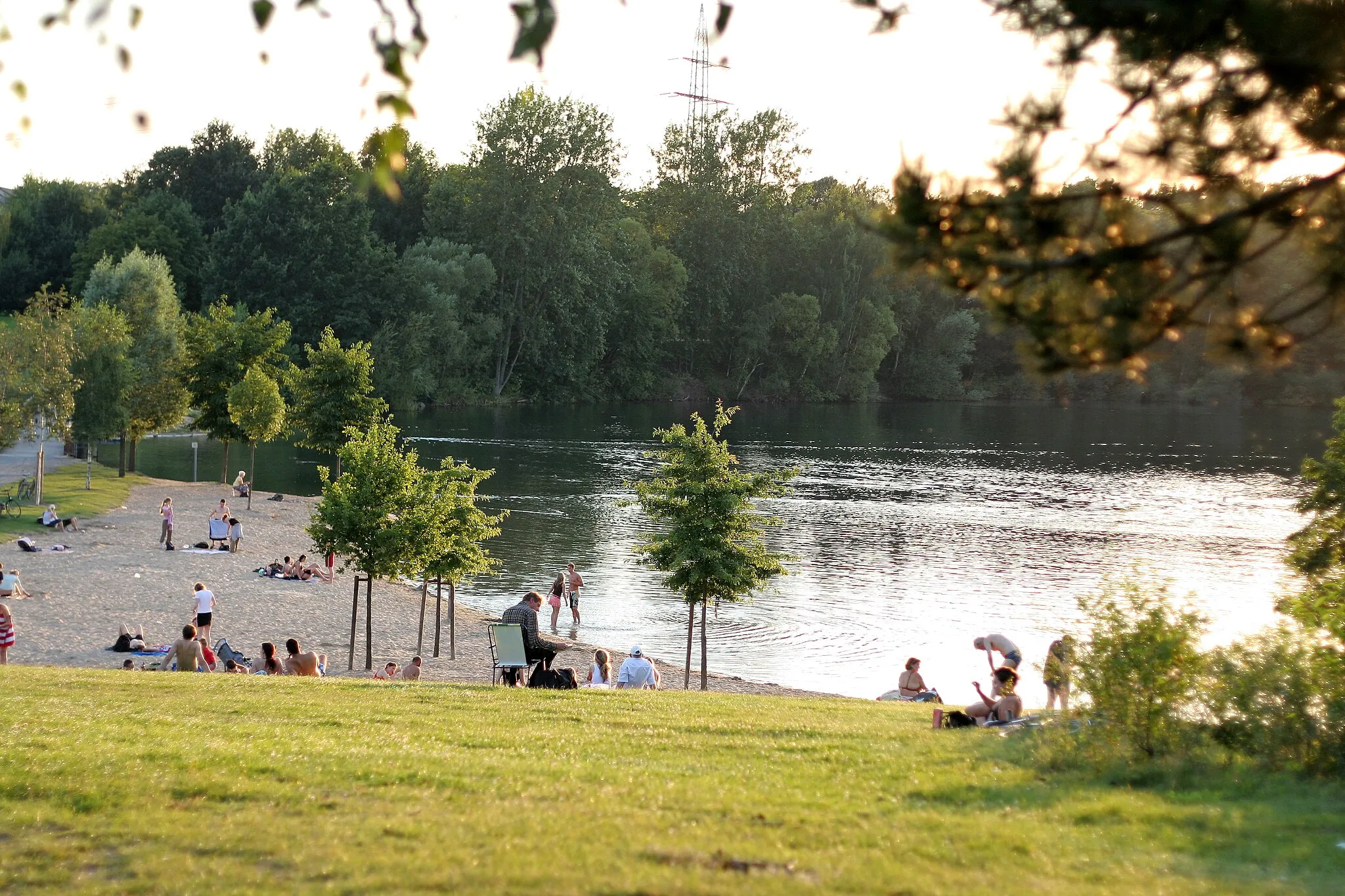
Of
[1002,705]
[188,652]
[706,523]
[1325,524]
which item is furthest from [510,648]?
[1325,524]

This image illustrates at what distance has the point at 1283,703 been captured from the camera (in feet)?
32.4

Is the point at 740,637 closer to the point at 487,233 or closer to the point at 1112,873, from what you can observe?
the point at 1112,873

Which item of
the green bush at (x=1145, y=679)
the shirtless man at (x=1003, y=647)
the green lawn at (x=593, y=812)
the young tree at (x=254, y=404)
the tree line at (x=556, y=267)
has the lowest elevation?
the green lawn at (x=593, y=812)

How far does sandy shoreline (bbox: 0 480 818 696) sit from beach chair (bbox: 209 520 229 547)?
609mm

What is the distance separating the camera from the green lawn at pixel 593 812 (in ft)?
21.1

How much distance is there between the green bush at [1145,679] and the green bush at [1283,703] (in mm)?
247

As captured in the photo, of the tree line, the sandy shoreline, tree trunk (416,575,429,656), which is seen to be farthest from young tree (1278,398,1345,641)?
the tree line

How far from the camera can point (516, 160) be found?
305 ft

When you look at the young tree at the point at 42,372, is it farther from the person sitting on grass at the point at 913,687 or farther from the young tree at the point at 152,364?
the person sitting on grass at the point at 913,687

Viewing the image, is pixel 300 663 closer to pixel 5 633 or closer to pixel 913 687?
pixel 5 633

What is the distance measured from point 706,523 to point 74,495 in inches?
1017

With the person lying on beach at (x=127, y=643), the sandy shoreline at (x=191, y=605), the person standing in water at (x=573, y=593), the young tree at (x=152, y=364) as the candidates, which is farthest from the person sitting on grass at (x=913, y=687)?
the young tree at (x=152, y=364)

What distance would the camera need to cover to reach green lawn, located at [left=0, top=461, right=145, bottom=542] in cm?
3203

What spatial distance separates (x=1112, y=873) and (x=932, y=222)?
380cm
